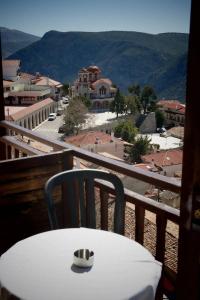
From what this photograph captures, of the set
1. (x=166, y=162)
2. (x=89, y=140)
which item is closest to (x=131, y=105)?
(x=89, y=140)

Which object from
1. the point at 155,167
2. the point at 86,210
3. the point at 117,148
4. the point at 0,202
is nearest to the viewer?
the point at 86,210

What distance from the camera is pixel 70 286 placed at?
1.30 meters

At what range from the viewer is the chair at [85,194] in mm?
2035

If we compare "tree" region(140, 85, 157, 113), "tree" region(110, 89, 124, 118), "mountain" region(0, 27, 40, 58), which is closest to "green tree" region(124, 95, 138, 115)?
"tree" region(110, 89, 124, 118)

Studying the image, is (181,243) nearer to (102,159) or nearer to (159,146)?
(102,159)

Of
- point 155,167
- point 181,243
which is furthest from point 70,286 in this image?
point 155,167

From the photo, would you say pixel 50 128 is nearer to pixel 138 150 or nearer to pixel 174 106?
pixel 138 150

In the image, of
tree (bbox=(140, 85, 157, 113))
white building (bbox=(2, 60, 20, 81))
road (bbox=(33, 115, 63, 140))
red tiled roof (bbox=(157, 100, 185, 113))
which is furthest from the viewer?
tree (bbox=(140, 85, 157, 113))

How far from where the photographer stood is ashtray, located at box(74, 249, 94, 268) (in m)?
1.42

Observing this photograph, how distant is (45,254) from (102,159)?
34.5 inches

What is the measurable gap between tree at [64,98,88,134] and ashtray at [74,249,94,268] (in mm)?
45197

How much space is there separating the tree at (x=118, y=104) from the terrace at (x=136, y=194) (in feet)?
177

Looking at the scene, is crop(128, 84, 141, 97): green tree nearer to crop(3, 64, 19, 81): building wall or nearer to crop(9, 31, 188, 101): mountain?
crop(3, 64, 19, 81): building wall

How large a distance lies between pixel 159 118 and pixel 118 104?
7.37 m
